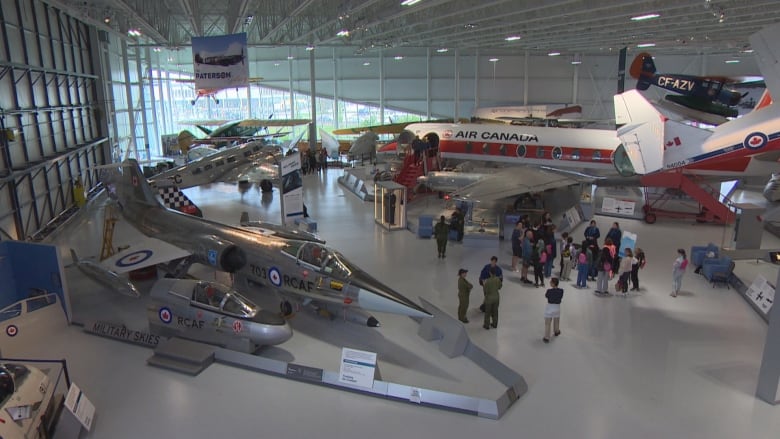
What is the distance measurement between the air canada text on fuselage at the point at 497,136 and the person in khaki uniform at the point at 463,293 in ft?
41.1

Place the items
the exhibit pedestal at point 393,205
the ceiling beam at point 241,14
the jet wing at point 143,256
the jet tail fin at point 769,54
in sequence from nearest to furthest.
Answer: the jet wing at point 143,256, the jet tail fin at point 769,54, the exhibit pedestal at point 393,205, the ceiling beam at point 241,14

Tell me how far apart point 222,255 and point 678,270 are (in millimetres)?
10478

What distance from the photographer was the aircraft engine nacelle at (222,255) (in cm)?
1083

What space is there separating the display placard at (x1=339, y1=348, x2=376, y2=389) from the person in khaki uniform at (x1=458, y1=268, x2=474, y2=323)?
2.93 meters

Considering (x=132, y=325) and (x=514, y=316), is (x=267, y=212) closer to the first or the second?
(x=132, y=325)

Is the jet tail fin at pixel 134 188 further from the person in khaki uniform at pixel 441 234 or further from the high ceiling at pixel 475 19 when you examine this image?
the person in khaki uniform at pixel 441 234

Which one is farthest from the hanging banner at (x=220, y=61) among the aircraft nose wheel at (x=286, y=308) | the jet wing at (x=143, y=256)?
the aircraft nose wheel at (x=286, y=308)

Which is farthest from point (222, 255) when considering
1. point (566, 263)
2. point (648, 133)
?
point (648, 133)

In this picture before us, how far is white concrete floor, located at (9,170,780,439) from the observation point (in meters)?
7.12

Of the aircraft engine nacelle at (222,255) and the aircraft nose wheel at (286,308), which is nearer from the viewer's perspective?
the aircraft nose wheel at (286,308)

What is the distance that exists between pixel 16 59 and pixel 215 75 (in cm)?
690

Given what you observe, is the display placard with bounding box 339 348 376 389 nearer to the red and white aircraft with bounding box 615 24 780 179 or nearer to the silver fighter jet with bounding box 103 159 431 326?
the silver fighter jet with bounding box 103 159 431 326

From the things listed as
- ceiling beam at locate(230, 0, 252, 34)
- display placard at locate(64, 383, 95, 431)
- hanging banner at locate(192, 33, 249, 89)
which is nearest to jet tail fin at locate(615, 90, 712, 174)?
hanging banner at locate(192, 33, 249, 89)

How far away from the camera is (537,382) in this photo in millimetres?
8227
